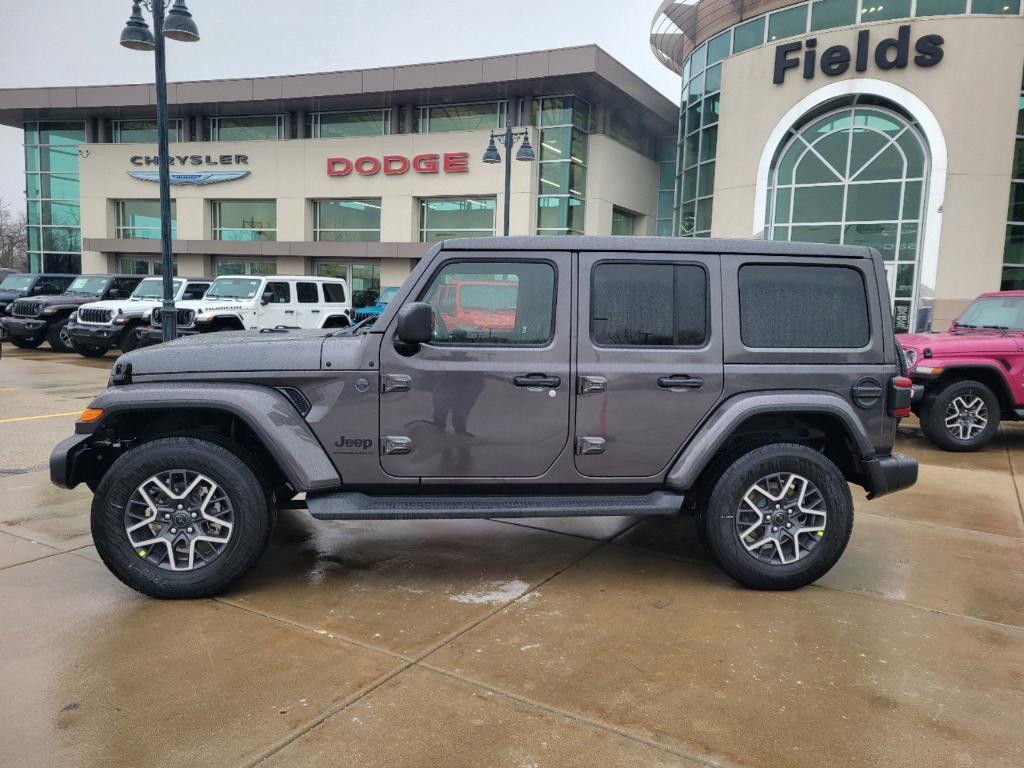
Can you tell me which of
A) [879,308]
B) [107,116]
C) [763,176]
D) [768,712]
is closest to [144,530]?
[768,712]

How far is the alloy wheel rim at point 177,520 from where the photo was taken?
151 inches

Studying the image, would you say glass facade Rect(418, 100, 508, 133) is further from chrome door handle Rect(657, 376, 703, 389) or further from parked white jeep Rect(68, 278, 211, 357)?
chrome door handle Rect(657, 376, 703, 389)

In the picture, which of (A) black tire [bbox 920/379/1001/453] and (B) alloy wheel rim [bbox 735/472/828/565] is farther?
(A) black tire [bbox 920/379/1001/453]

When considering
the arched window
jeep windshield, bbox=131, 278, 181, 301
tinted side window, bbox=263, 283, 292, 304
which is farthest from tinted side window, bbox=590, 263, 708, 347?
the arched window

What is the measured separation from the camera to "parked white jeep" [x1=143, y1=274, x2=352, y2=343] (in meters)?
15.0

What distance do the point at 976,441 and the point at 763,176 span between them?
16.1m

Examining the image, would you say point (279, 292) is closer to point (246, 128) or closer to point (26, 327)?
point (26, 327)

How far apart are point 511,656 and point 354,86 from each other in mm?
31874

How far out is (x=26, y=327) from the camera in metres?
17.8

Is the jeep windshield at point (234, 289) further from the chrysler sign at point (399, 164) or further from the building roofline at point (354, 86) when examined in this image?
the building roofline at point (354, 86)

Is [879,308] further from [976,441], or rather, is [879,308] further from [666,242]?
[976,441]

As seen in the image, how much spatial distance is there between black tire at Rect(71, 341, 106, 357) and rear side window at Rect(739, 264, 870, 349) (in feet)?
53.2

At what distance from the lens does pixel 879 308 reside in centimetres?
431

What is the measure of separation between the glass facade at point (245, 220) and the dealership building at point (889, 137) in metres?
20.8
